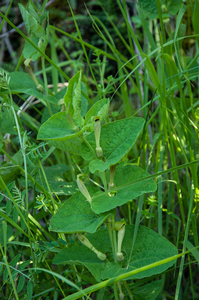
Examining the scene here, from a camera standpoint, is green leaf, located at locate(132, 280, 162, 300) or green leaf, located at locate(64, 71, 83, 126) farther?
green leaf, located at locate(132, 280, 162, 300)

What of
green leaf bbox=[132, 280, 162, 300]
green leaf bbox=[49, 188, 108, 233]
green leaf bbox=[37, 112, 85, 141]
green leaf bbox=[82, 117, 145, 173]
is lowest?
green leaf bbox=[132, 280, 162, 300]

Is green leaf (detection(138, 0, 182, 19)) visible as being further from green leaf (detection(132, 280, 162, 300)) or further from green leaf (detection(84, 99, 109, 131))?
green leaf (detection(132, 280, 162, 300))

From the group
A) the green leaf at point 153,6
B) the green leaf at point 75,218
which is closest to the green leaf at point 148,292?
the green leaf at point 75,218

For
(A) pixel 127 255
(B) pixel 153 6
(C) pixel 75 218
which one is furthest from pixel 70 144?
(B) pixel 153 6

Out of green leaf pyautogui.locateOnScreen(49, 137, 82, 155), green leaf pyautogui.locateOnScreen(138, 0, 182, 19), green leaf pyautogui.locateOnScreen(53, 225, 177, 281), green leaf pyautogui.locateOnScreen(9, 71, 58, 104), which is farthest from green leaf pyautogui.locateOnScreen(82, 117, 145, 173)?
green leaf pyautogui.locateOnScreen(138, 0, 182, 19)

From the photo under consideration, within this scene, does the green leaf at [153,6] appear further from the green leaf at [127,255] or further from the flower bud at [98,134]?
the green leaf at [127,255]

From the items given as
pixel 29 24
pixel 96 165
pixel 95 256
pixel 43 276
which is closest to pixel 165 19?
pixel 29 24
